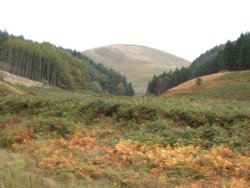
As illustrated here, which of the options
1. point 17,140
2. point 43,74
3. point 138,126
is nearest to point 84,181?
point 17,140

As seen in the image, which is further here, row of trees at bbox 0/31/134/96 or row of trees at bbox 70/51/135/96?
row of trees at bbox 70/51/135/96

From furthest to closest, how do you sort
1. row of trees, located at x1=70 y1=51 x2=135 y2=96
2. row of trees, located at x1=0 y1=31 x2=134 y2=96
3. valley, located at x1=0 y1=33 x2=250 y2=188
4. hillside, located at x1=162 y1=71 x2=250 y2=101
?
row of trees, located at x1=70 y1=51 x2=135 y2=96 < row of trees, located at x1=0 y1=31 x2=134 y2=96 < hillside, located at x1=162 y1=71 x2=250 y2=101 < valley, located at x1=0 y1=33 x2=250 y2=188

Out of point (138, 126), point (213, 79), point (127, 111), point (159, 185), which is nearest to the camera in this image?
point (159, 185)

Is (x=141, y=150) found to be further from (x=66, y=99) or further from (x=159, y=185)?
(x=66, y=99)

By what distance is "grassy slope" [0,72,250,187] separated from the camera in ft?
31.0

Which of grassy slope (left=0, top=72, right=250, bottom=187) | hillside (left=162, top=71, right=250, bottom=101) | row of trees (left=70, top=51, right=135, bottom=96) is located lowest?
grassy slope (left=0, top=72, right=250, bottom=187)

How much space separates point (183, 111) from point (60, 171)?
964 centimetres

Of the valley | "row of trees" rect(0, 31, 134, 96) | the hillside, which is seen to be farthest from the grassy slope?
"row of trees" rect(0, 31, 134, 96)

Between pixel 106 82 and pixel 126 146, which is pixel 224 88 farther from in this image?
pixel 106 82

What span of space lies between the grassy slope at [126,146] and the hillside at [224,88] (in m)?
26.6

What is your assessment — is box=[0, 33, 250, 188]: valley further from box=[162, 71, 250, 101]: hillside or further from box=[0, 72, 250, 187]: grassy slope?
box=[162, 71, 250, 101]: hillside

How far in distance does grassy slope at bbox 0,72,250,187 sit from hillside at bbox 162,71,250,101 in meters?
26.6

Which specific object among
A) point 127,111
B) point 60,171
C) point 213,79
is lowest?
point 60,171

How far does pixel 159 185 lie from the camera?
28.5 ft
